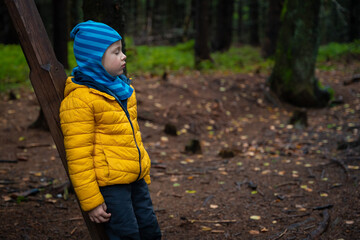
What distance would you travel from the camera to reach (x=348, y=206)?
12.5ft

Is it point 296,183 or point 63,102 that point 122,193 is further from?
point 296,183

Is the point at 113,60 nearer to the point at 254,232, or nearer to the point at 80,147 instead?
the point at 80,147

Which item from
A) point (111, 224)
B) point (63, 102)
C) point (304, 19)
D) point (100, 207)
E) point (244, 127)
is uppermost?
point (304, 19)

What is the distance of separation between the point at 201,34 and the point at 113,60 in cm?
1026

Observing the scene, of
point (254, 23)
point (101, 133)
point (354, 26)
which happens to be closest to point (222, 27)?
point (254, 23)

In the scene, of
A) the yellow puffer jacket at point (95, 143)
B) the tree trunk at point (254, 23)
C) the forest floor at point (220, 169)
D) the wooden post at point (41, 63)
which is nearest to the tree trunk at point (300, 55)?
the forest floor at point (220, 169)

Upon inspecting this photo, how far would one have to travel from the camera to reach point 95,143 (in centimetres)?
230

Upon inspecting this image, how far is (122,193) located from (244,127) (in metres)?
5.63

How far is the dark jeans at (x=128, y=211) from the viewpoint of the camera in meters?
2.34

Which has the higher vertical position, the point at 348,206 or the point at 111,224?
the point at 111,224

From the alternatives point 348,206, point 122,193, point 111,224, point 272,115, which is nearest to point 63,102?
point 122,193

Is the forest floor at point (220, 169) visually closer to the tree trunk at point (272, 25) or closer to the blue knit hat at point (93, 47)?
the blue knit hat at point (93, 47)

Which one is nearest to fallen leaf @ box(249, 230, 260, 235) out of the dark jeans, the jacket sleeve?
the dark jeans

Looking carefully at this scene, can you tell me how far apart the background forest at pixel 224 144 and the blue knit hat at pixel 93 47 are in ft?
5.24
